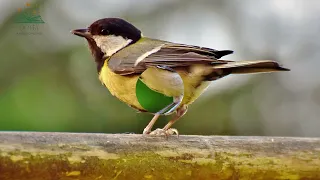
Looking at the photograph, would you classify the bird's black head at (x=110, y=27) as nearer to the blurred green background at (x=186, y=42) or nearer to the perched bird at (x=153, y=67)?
the perched bird at (x=153, y=67)

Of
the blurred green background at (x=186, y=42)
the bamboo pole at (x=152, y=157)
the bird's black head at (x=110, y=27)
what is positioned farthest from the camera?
the blurred green background at (x=186, y=42)

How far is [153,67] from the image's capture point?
115 cm

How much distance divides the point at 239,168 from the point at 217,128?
5.52 feet

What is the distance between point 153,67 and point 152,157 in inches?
6.3

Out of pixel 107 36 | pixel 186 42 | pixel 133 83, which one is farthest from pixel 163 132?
pixel 186 42

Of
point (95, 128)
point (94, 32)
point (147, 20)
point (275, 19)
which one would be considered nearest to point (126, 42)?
point (94, 32)

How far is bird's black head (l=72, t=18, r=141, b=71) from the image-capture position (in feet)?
3.98

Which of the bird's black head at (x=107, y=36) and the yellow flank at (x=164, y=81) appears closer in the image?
the yellow flank at (x=164, y=81)

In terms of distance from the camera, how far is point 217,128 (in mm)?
2781

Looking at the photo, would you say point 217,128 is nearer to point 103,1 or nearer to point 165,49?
point 103,1

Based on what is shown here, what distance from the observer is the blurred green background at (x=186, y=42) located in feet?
6.95

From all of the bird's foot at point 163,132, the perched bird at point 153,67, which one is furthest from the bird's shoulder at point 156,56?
the bird's foot at point 163,132

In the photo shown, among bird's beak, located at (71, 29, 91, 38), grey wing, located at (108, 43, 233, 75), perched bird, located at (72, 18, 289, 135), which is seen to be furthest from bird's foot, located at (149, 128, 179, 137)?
bird's beak, located at (71, 29, 91, 38)

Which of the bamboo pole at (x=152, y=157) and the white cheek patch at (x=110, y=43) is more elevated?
the white cheek patch at (x=110, y=43)
